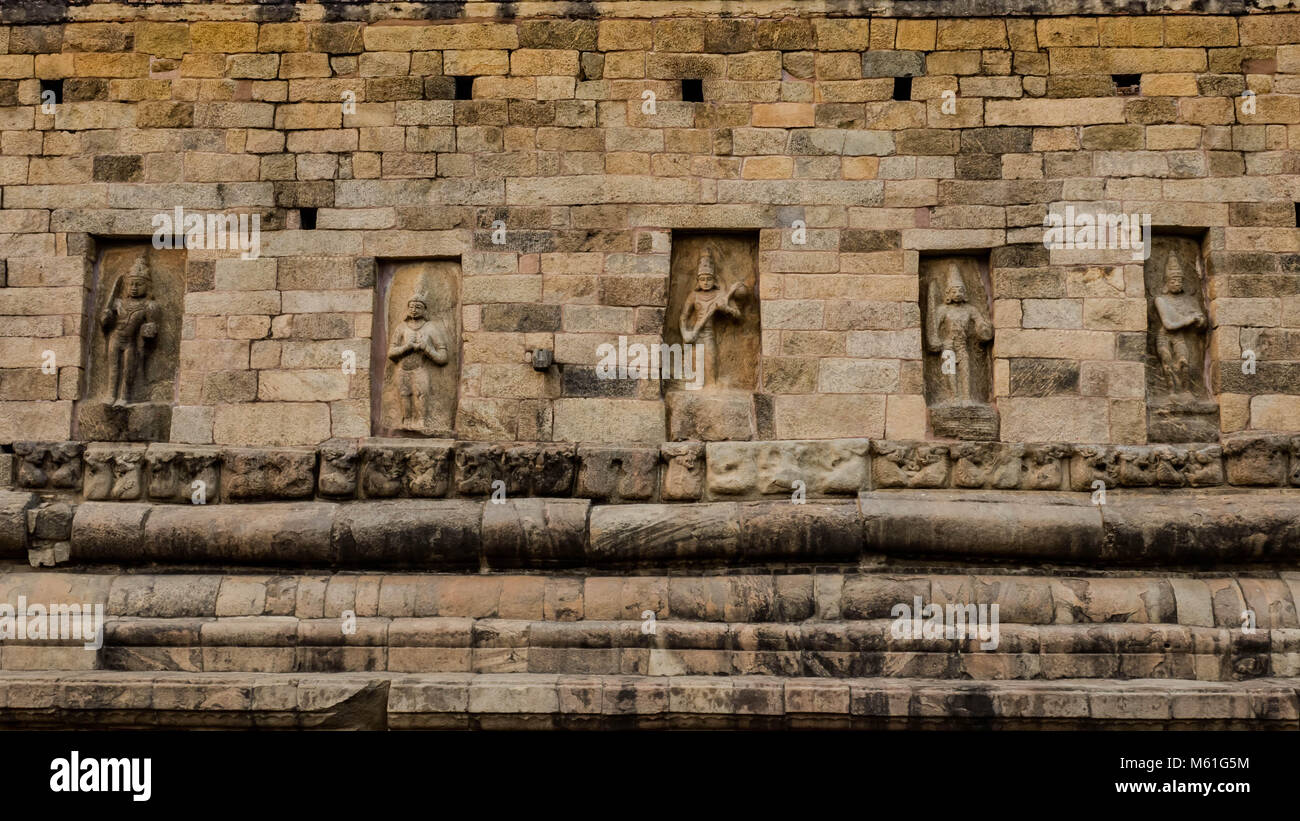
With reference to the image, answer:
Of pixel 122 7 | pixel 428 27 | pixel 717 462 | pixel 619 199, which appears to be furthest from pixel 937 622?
pixel 122 7

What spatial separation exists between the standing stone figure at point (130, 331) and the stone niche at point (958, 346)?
503cm

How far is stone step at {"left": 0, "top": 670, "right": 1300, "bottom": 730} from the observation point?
7.38 metres

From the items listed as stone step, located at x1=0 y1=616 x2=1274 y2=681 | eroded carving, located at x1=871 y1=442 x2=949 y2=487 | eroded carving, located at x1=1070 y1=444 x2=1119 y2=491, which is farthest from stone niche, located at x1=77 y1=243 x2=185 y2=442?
eroded carving, located at x1=1070 y1=444 x2=1119 y2=491

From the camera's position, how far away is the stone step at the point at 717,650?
772 centimetres

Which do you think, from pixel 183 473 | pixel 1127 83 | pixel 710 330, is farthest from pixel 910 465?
pixel 183 473

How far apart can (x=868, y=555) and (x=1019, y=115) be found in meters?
3.04

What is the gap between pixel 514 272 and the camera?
28.0ft

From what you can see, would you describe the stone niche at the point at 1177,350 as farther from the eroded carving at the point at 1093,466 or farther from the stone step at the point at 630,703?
the stone step at the point at 630,703

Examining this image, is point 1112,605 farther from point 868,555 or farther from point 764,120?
point 764,120

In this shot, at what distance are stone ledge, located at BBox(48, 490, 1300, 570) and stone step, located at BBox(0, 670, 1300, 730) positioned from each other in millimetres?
812

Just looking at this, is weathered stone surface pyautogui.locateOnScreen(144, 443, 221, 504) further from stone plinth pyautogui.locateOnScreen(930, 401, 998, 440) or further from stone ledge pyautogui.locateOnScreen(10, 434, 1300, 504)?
stone plinth pyautogui.locateOnScreen(930, 401, 998, 440)

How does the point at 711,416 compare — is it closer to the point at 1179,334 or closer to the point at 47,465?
the point at 1179,334

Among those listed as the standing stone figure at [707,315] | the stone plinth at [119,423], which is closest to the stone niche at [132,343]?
the stone plinth at [119,423]

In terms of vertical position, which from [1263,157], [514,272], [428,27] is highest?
[428,27]
